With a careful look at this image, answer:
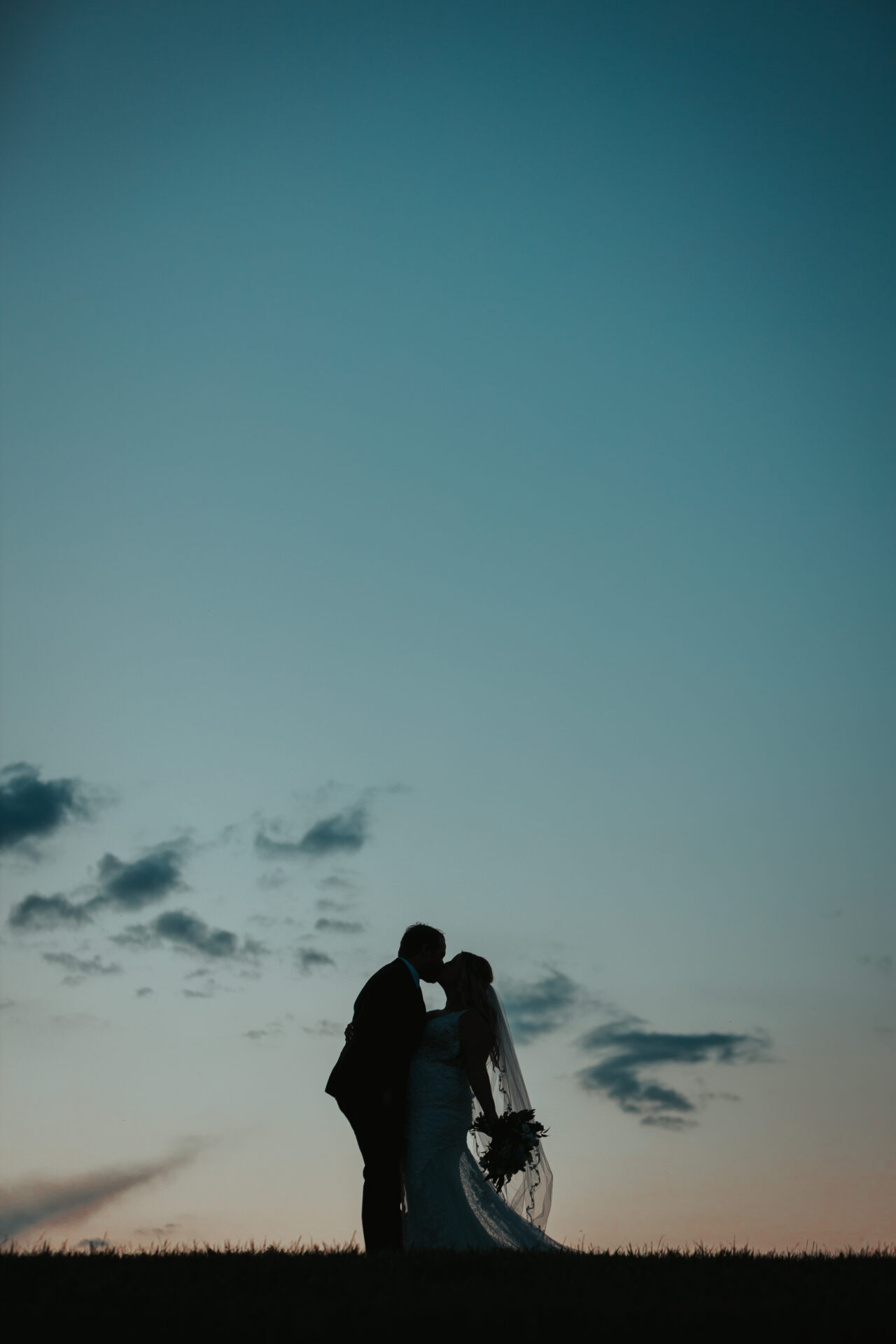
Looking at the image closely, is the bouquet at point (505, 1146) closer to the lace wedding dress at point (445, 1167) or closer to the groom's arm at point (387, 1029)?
the lace wedding dress at point (445, 1167)

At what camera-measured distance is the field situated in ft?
22.3

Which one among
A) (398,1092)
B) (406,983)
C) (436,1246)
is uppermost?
(406,983)

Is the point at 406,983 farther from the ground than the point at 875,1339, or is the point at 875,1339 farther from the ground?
the point at 406,983

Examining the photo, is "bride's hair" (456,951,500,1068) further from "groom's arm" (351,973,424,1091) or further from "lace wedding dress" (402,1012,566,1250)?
"groom's arm" (351,973,424,1091)

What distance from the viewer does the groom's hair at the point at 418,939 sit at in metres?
11.2

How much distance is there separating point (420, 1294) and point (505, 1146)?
→ 140 inches

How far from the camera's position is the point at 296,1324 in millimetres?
6742

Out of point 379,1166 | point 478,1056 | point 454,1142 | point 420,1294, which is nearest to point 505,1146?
point 454,1142

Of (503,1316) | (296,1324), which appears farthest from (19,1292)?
(503,1316)

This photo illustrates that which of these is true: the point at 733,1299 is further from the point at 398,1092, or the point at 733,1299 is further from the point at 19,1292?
the point at 19,1292

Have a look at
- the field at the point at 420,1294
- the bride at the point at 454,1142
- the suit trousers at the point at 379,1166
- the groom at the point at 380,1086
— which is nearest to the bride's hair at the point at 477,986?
the bride at the point at 454,1142

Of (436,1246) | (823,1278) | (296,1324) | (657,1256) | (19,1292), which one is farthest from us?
(436,1246)

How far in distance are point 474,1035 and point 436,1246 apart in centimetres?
188

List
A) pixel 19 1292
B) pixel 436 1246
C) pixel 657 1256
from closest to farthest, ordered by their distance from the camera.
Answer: pixel 19 1292 → pixel 657 1256 → pixel 436 1246
